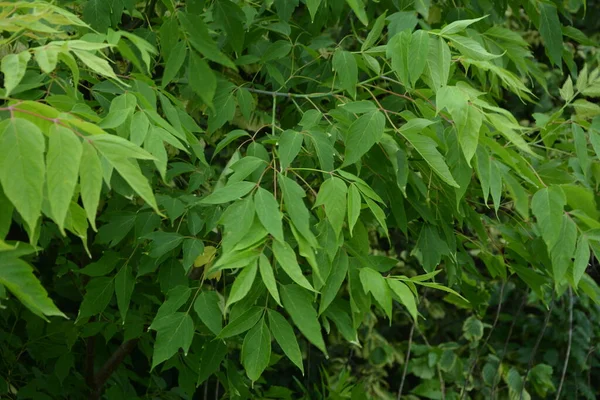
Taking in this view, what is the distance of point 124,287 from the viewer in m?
1.88

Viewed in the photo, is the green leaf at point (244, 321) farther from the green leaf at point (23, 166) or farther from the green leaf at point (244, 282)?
the green leaf at point (23, 166)

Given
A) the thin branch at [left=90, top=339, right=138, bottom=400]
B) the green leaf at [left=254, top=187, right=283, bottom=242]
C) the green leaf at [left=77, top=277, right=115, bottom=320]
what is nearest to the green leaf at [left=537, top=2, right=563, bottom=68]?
the green leaf at [left=254, top=187, right=283, bottom=242]

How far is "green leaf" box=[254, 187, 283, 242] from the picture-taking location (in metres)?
1.34

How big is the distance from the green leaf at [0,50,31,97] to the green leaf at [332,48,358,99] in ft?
2.40

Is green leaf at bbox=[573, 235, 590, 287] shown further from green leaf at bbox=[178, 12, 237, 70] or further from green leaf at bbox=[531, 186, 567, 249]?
green leaf at bbox=[178, 12, 237, 70]

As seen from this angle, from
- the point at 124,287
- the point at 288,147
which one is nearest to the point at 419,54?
the point at 288,147

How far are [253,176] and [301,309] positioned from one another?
30cm

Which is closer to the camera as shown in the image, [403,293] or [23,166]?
[23,166]

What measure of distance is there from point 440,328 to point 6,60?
3.61m

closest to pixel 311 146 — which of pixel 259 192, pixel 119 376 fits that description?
pixel 259 192

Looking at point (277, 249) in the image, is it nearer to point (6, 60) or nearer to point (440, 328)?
point (6, 60)

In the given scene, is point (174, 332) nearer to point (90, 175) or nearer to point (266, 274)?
point (266, 274)

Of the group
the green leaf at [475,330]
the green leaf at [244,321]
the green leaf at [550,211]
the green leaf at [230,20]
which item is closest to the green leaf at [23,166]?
the green leaf at [244,321]

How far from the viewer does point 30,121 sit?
1.12 m
